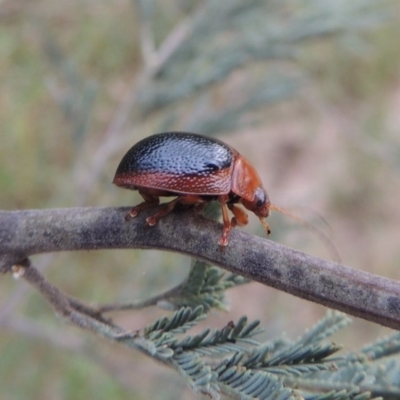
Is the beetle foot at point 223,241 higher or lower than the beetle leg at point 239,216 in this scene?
higher

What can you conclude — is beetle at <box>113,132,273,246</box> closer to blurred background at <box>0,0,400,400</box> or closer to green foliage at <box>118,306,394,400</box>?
green foliage at <box>118,306,394,400</box>

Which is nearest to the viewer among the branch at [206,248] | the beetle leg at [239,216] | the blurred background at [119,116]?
the branch at [206,248]

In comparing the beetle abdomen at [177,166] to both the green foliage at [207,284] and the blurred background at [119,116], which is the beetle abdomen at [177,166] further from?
the blurred background at [119,116]

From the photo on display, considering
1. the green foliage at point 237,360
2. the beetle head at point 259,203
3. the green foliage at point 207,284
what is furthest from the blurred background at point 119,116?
the green foliage at point 237,360

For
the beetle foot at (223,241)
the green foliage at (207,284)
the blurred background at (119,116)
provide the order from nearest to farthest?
the beetle foot at (223,241) < the green foliage at (207,284) < the blurred background at (119,116)

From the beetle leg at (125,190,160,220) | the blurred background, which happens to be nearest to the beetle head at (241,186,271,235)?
the beetle leg at (125,190,160,220)

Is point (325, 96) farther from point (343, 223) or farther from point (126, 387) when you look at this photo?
point (126, 387)

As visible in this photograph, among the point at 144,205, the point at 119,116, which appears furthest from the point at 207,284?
the point at 119,116
